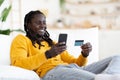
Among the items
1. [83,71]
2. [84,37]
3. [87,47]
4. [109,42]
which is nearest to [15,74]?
[83,71]

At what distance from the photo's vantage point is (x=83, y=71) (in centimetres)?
148

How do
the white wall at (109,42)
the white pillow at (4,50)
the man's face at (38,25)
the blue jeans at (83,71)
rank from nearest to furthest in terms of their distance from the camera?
the blue jeans at (83,71) < the man's face at (38,25) < the white pillow at (4,50) < the white wall at (109,42)

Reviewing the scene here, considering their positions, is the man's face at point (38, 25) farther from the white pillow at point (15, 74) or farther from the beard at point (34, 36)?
→ the white pillow at point (15, 74)

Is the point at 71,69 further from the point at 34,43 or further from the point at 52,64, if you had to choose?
the point at 34,43

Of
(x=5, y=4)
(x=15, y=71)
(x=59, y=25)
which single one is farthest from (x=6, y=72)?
(x=59, y=25)

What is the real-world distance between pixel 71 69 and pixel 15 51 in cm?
37

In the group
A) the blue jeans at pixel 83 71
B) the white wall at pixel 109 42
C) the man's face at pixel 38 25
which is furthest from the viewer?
the white wall at pixel 109 42

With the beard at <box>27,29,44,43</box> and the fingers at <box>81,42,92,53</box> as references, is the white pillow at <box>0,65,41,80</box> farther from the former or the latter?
the fingers at <box>81,42,92,53</box>

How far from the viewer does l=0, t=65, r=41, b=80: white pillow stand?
145cm

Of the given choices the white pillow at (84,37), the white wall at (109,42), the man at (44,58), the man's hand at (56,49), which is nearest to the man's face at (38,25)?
the man at (44,58)

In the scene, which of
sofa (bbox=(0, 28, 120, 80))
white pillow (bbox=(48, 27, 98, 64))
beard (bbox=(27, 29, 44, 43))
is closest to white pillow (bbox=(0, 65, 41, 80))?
sofa (bbox=(0, 28, 120, 80))

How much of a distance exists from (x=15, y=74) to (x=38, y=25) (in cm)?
44

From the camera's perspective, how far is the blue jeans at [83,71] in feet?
4.74

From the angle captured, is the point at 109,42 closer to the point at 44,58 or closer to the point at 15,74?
the point at 44,58
